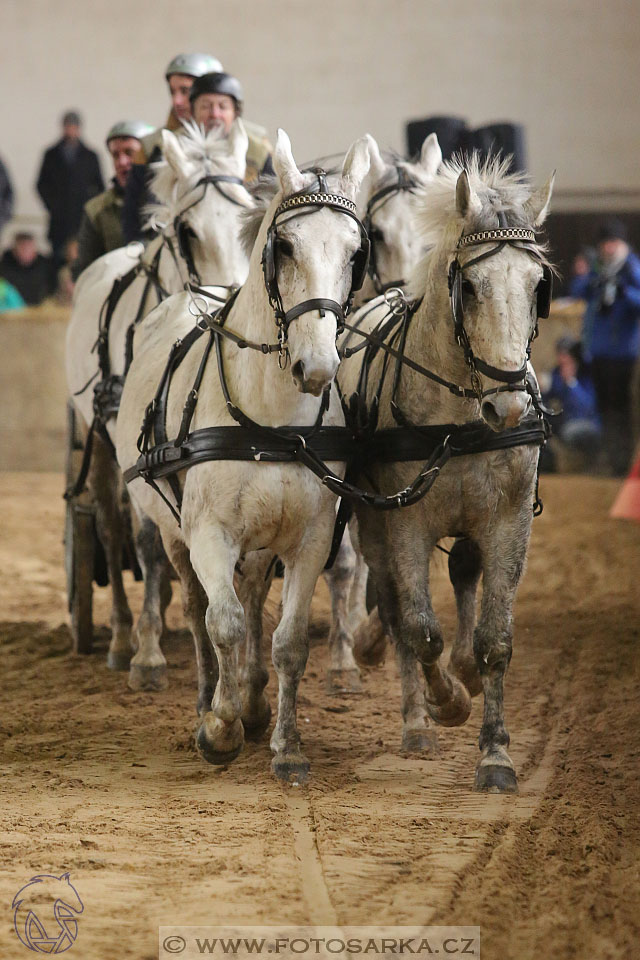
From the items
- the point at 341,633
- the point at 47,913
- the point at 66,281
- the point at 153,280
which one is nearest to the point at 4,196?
the point at 66,281

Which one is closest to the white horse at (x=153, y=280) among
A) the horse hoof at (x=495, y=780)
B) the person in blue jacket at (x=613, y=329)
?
the horse hoof at (x=495, y=780)

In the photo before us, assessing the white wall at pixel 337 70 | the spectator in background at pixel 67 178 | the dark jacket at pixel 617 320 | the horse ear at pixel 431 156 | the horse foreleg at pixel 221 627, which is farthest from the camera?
the white wall at pixel 337 70

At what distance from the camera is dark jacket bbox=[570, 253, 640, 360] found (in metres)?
12.3

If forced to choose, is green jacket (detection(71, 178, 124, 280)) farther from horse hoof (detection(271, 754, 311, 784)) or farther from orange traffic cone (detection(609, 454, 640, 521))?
orange traffic cone (detection(609, 454, 640, 521))

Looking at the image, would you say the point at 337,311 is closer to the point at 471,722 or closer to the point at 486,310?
the point at 486,310

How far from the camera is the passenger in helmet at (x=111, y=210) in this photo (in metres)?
7.30

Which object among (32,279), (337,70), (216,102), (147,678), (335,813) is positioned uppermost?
(337,70)

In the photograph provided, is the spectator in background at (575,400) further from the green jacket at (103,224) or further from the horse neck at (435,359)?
the horse neck at (435,359)

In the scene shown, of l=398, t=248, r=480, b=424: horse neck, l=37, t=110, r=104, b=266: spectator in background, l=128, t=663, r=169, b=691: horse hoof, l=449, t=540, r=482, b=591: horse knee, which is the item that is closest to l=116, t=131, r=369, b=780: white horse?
l=398, t=248, r=480, b=424: horse neck

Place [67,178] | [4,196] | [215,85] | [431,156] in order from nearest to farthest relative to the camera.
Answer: [431,156], [215,85], [4,196], [67,178]

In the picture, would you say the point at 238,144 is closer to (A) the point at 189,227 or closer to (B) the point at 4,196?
(A) the point at 189,227

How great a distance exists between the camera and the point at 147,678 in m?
5.73

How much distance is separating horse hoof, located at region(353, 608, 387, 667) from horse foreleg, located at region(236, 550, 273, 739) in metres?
0.64

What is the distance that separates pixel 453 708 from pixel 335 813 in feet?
2.63
